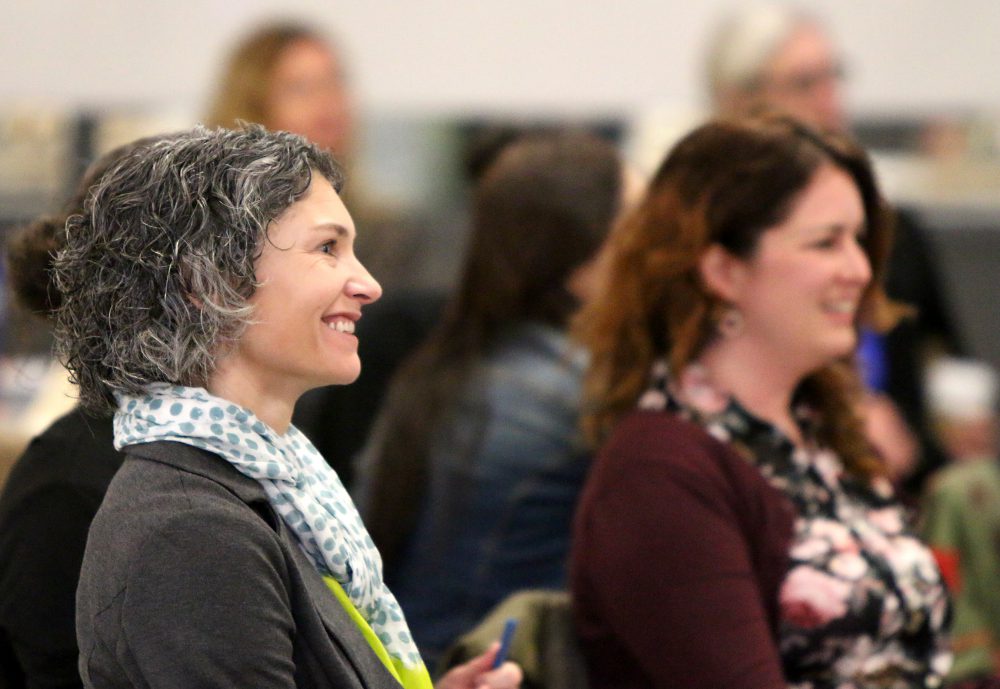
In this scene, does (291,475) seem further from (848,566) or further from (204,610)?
(848,566)

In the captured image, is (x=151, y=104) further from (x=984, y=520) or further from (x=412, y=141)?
(x=984, y=520)

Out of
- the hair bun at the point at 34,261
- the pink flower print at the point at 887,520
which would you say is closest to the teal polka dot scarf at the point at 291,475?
the hair bun at the point at 34,261

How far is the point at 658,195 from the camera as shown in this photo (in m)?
2.19

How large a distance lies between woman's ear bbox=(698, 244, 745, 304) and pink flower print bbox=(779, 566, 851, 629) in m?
0.43

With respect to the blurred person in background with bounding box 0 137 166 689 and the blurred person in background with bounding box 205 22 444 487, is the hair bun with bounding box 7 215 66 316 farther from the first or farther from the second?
the blurred person in background with bounding box 205 22 444 487

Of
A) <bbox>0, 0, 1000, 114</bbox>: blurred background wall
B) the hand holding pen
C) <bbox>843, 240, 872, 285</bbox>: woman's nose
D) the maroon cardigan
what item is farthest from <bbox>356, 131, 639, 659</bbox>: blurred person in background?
<bbox>0, 0, 1000, 114</bbox>: blurred background wall

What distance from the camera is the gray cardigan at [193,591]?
1225 millimetres

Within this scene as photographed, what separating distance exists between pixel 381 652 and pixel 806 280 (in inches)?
37.2

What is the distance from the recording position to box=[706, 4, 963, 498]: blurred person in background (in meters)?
3.49

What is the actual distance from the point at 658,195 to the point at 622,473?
0.46 m

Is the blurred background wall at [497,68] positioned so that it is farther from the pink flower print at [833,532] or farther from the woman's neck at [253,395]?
the woman's neck at [253,395]

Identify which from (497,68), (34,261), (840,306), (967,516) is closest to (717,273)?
(840,306)

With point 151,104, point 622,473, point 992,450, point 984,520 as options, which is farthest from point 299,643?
point 151,104

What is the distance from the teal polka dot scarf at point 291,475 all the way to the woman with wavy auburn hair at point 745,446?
48cm
